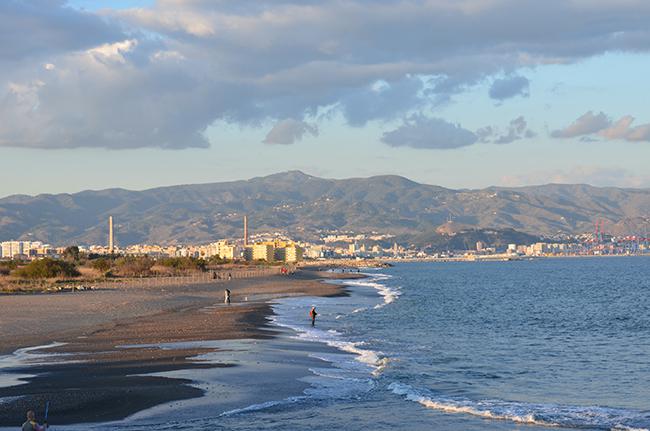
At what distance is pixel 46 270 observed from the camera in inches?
4114

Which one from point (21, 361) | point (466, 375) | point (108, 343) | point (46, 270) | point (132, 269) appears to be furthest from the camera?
point (132, 269)

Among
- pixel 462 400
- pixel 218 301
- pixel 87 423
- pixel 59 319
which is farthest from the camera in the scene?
pixel 218 301

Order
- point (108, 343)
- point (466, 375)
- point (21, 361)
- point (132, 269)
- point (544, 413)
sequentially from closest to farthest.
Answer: point (544, 413) < point (21, 361) < point (466, 375) < point (108, 343) < point (132, 269)

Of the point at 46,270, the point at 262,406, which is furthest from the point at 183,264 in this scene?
A: the point at 262,406

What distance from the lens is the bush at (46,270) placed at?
102 m

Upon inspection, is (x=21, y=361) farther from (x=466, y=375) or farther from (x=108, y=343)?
(x=466, y=375)

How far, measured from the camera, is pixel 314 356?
3275 cm

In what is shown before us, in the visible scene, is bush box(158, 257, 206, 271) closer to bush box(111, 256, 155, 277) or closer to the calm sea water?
bush box(111, 256, 155, 277)

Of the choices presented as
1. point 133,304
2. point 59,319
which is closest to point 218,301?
point 133,304

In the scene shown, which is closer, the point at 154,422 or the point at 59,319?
the point at 154,422

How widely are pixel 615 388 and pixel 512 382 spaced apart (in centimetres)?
305

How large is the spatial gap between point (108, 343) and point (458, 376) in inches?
551

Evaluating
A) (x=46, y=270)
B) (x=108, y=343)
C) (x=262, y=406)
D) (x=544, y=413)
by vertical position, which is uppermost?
(x=46, y=270)

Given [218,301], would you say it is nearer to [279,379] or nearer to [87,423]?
[279,379]
